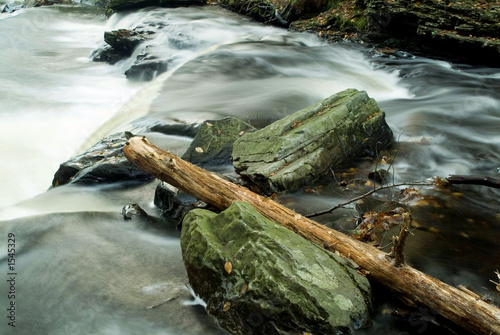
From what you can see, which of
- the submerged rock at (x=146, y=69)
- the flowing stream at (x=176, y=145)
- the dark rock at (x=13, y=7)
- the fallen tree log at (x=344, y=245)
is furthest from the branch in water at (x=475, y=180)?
the dark rock at (x=13, y=7)

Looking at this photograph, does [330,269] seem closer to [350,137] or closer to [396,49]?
[350,137]

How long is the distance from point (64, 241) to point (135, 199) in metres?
1.28

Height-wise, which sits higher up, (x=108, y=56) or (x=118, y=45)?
(x=118, y=45)

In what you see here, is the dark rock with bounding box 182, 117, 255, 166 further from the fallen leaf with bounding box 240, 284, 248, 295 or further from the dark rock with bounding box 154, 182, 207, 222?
the fallen leaf with bounding box 240, 284, 248, 295

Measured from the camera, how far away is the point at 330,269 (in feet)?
11.4

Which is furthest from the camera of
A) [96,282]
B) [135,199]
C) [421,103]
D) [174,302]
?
[421,103]

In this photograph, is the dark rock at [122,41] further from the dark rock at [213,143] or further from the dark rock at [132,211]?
the dark rock at [132,211]

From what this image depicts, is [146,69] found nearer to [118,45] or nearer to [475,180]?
[118,45]

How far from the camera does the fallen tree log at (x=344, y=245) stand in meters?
3.18

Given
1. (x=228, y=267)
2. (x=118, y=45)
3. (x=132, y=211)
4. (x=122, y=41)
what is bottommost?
(x=132, y=211)

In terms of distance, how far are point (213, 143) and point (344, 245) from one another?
3210mm

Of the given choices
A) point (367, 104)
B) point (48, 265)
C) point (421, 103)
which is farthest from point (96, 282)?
point (421, 103)

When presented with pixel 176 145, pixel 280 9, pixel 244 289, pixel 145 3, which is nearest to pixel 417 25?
pixel 280 9

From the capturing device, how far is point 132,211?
5.45m
